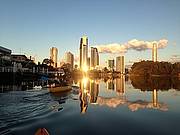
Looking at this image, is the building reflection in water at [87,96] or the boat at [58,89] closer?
the building reflection in water at [87,96]

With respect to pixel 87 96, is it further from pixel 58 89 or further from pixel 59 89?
pixel 59 89

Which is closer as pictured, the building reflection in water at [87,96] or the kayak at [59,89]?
the building reflection in water at [87,96]

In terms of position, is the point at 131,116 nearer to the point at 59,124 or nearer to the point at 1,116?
the point at 59,124

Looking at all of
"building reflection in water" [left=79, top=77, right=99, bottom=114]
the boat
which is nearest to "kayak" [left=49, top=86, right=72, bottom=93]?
the boat

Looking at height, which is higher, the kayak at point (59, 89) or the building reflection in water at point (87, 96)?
the kayak at point (59, 89)

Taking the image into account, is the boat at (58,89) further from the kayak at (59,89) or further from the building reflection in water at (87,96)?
the building reflection in water at (87,96)

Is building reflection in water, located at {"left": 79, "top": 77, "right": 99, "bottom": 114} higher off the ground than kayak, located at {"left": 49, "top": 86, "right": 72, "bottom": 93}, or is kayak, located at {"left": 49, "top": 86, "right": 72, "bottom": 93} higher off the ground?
kayak, located at {"left": 49, "top": 86, "right": 72, "bottom": 93}

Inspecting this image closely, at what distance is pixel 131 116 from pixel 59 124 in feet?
26.9

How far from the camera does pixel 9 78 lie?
74125 millimetres

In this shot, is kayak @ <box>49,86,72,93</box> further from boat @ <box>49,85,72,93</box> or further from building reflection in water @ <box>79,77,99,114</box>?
building reflection in water @ <box>79,77,99,114</box>

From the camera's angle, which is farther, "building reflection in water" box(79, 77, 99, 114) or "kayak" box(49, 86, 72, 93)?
"kayak" box(49, 86, 72, 93)

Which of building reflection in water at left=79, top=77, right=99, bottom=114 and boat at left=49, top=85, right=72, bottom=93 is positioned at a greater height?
boat at left=49, top=85, right=72, bottom=93

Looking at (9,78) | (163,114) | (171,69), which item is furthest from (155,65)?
(163,114)

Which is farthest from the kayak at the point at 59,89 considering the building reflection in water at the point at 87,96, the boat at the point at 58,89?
the building reflection in water at the point at 87,96
